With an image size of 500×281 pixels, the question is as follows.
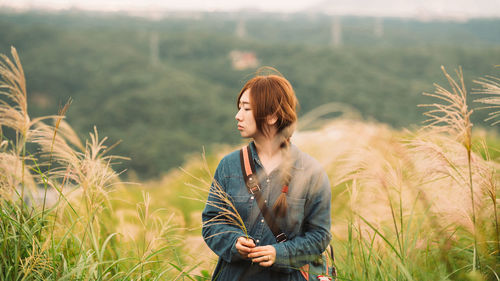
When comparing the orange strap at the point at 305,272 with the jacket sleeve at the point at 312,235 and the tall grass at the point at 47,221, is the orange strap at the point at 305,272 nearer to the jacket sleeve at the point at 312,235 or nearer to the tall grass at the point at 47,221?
the jacket sleeve at the point at 312,235

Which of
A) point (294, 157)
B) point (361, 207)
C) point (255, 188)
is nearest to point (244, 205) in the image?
point (255, 188)

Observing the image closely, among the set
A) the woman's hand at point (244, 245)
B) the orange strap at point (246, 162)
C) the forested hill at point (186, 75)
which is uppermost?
the orange strap at point (246, 162)

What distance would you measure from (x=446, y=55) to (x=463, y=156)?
63.8 metres

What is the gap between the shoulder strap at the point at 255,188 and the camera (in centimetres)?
162

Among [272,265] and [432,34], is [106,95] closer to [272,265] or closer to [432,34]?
[272,265]

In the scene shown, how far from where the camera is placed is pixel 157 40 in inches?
2817

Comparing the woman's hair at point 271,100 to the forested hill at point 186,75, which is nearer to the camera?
the woman's hair at point 271,100

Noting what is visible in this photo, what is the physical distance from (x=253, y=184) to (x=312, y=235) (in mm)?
319

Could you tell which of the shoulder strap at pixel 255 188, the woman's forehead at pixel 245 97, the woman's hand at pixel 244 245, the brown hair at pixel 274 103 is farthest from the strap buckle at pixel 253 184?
the woman's forehead at pixel 245 97

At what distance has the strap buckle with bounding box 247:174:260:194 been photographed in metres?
1.67

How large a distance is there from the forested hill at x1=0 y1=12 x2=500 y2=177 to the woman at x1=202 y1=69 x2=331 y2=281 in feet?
125

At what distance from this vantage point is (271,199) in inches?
66.4

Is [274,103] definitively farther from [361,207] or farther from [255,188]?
[361,207]

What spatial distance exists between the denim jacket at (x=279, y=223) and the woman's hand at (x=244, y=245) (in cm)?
6
